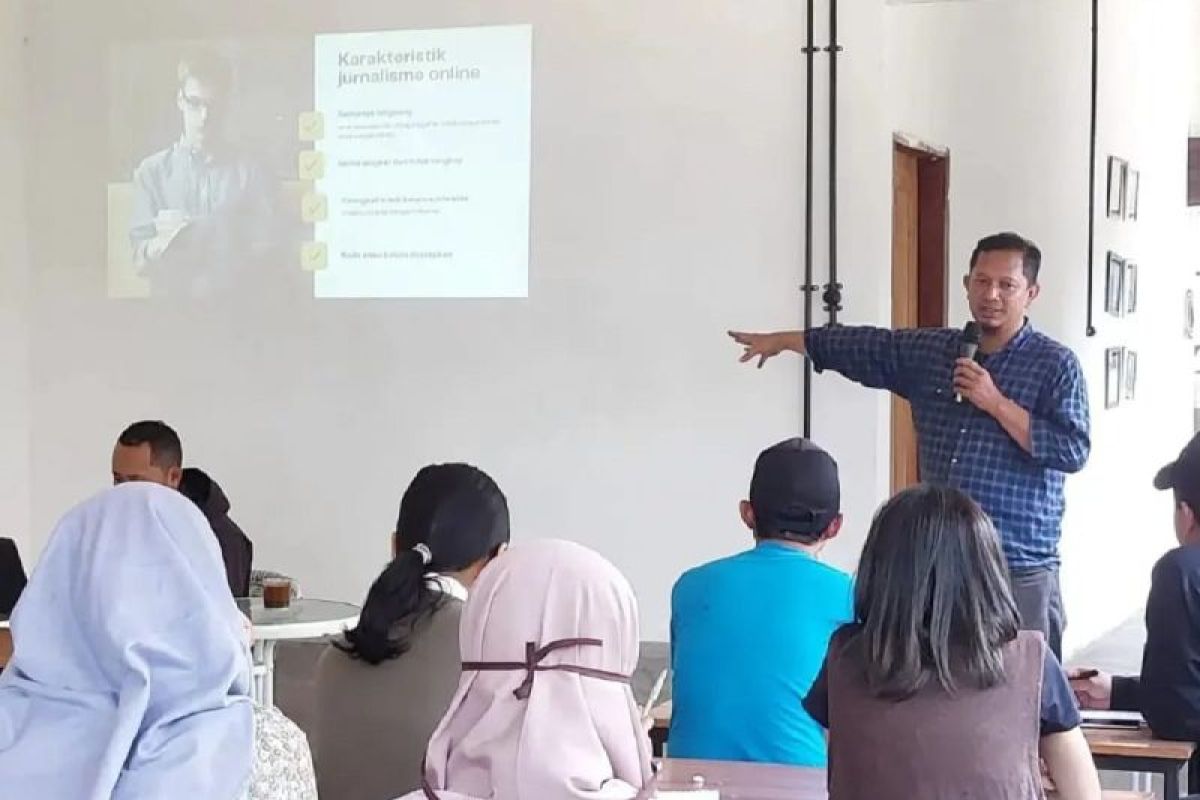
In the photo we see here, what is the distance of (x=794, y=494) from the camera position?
8.44 feet

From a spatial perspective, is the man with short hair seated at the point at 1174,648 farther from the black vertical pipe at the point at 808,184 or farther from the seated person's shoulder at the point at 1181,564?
the black vertical pipe at the point at 808,184

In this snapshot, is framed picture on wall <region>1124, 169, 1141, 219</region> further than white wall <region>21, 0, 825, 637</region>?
Result: Yes

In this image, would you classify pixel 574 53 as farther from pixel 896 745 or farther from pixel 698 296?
pixel 896 745

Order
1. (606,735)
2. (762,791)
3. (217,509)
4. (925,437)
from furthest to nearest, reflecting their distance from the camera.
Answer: (217,509), (925,437), (762,791), (606,735)

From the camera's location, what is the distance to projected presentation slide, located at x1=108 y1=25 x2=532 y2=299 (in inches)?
220

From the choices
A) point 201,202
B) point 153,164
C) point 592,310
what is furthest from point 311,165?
point 592,310

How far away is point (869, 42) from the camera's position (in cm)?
515

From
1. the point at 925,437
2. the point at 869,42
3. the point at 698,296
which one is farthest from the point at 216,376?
the point at 925,437

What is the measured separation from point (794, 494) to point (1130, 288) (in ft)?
18.8

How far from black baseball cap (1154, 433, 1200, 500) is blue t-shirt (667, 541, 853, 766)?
2.37 feet

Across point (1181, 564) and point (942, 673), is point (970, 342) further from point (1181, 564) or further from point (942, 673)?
point (942, 673)

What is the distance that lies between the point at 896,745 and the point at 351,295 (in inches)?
162

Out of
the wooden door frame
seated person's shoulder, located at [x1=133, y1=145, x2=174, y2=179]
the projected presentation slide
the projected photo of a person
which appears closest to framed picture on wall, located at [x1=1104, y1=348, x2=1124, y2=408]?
the wooden door frame

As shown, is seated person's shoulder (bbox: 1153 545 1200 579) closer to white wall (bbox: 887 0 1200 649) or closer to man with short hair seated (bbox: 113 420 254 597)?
man with short hair seated (bbox: 113 420 254 597)
